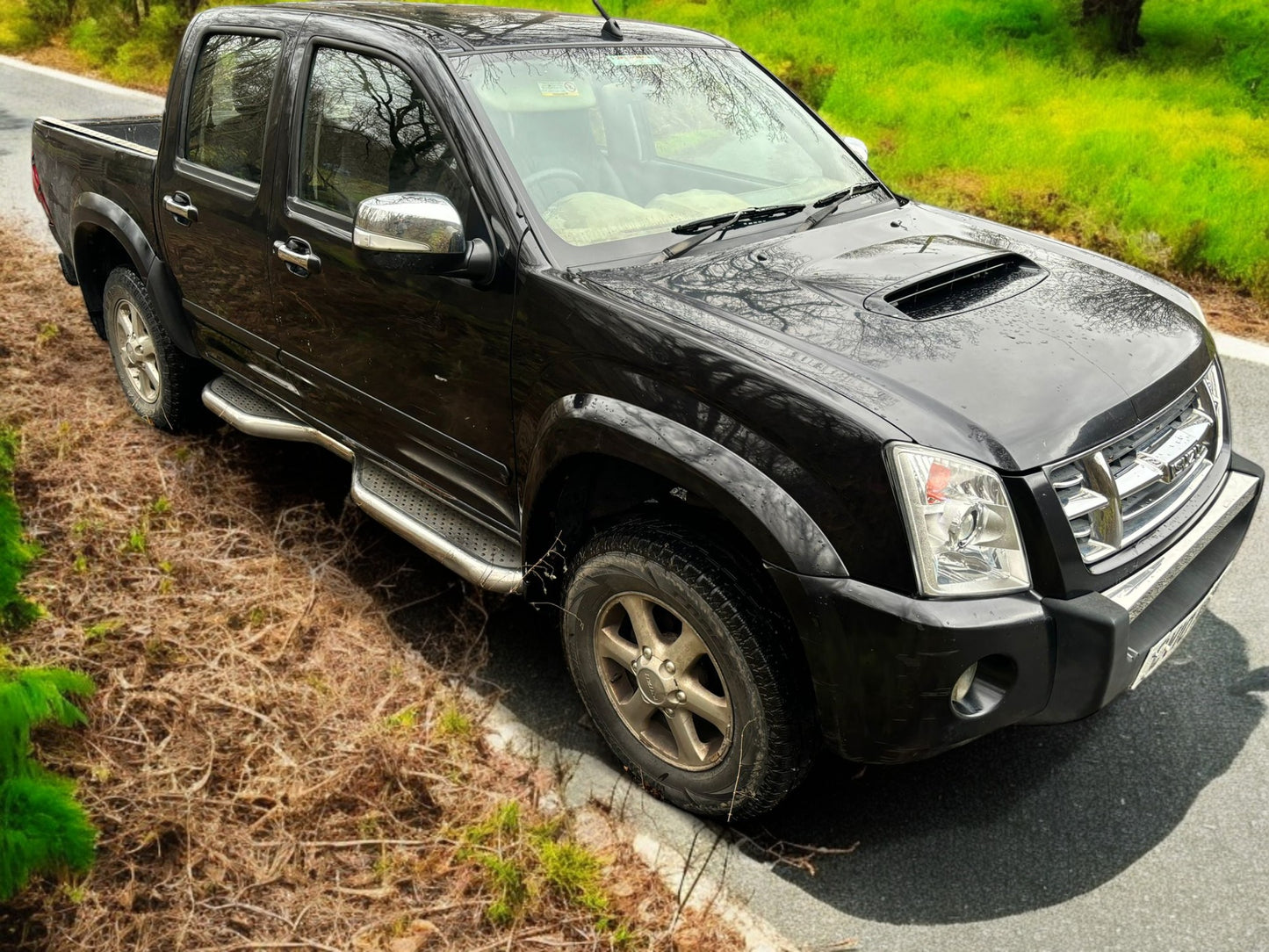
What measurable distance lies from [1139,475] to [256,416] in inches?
128

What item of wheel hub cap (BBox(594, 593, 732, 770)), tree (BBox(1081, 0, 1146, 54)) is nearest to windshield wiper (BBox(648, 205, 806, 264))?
wheel hub cap (BBox(594, 593, 732, 770))

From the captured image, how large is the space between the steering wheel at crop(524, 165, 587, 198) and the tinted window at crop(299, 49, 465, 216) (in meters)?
0.20

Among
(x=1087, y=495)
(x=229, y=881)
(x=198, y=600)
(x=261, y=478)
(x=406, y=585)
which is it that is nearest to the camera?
(x=1087, y=495)

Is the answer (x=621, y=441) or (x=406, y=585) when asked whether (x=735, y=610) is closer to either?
(x=621, y=441)

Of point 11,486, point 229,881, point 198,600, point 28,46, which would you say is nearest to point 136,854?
point 229,881

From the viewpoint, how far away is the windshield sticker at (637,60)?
144 inches

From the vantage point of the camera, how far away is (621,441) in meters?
2.75

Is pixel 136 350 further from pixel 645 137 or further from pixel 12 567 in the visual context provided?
pixel 645 137

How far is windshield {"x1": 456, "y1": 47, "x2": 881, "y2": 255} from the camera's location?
3.24 m

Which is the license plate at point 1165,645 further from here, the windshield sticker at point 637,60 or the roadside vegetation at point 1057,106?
the roadside vegetation at point 1057,106

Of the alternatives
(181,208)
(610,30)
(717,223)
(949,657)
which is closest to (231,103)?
(181,208)

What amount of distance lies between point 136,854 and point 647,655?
139cm

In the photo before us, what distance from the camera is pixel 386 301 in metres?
3.45

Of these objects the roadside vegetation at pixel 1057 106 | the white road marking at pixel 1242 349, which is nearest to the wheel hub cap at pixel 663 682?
the white road marking at pixel 1242 349
